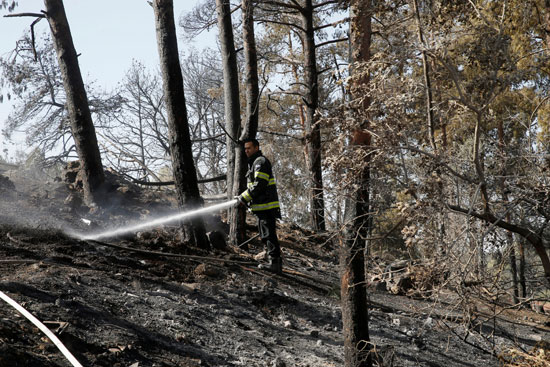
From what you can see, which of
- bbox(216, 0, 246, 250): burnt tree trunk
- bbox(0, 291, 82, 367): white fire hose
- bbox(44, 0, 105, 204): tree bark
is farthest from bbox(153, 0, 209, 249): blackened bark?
bbox(0, 291, 82, 367): white fire hose

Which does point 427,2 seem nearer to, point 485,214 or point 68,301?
point 485,214

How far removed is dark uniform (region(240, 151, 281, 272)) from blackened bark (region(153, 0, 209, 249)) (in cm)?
103

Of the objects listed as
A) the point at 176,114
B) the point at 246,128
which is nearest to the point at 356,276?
the point at 176,114

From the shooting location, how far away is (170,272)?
7.21m

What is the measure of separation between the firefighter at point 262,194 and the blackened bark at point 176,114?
3.21ft

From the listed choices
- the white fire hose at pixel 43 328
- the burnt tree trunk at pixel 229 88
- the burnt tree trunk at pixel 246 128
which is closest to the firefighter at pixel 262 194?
the burnt tree trunk at pixel 246 128

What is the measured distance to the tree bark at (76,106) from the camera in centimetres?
1038

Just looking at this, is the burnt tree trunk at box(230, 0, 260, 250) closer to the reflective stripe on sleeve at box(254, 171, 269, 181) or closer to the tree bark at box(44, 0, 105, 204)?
Answer: the reflective stripe on sleeve at box(254, 171, 269, 181)

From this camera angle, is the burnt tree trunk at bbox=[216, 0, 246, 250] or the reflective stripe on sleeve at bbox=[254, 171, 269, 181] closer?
the reflective stripe on sleeve at bbox=[254, 171, 269, 181]

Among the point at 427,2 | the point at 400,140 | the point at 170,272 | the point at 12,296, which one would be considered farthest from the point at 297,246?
the point at 12,296

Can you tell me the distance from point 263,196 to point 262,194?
0.11 feet

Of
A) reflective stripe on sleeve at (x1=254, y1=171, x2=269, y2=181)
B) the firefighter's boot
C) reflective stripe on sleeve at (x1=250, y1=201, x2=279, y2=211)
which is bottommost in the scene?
the firefighter's boot

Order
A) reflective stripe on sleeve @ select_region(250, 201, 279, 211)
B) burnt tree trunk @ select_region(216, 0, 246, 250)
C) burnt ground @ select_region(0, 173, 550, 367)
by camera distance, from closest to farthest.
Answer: burnt ground @ select_region(0, 173, 550, 367)
reflective stripe on sleeve @ select_region(250, 201, 279, 211)
burnt tree trunk @ select_region(216, 0, 246, 250)

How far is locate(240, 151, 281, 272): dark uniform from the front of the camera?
763 centimetres
